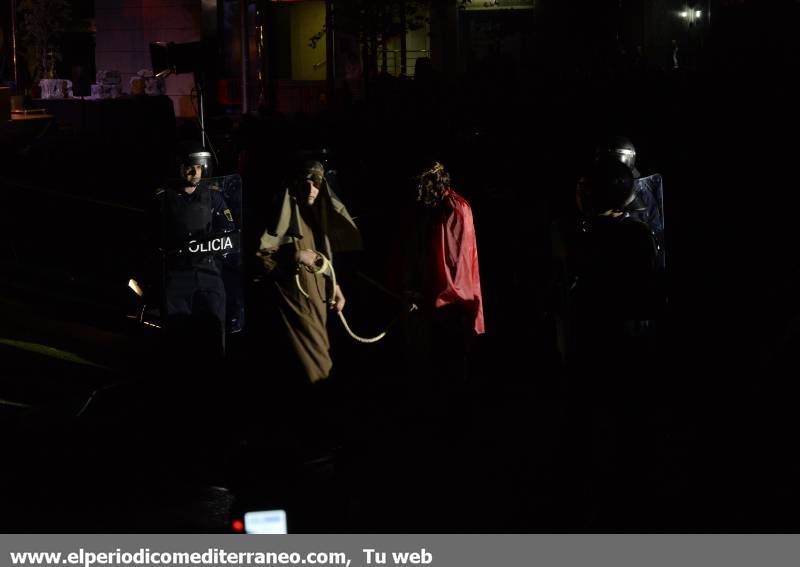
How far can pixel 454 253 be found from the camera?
751cm

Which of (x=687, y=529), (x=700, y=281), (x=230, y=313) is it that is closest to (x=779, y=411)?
(x=687, y=529)

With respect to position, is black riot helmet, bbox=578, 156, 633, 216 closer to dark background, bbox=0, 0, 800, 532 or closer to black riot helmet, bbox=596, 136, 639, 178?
dark background, bbox=0, 0, 800, 532

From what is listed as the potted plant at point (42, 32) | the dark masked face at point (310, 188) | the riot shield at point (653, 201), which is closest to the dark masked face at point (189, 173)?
the dark masked face at point (310, 188)

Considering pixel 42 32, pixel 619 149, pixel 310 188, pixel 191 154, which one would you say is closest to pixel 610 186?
pixel 619 149

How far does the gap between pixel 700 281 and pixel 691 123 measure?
125 cm

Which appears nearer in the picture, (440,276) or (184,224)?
(440,276)

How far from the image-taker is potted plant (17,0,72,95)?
108 ft

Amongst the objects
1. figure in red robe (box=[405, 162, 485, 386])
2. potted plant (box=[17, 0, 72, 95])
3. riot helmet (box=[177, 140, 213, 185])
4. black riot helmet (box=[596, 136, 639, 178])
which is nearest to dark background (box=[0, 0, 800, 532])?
figure in red robe (box=[405, 162, 485, 386])

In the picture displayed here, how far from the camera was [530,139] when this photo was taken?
1070 cm

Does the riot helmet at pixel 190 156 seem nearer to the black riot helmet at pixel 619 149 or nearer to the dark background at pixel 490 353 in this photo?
the dark background at pixel 490 353

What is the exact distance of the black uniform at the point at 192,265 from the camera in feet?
25.3

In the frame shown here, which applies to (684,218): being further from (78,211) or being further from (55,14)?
(55,14)

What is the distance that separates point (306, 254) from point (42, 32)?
28.3 m

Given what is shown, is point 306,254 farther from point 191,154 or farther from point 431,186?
point 191,154
